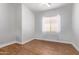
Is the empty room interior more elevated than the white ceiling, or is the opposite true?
the white ceiling

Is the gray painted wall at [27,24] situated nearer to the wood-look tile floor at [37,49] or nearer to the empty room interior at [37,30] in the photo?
the empty room interior at [37,30]

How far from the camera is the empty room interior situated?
1.36 m

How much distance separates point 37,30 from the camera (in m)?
1.41

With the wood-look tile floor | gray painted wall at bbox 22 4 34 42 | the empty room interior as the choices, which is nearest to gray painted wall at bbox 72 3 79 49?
the empty room interior

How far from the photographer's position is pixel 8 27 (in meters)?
1.38

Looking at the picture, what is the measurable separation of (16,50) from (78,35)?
2.95 ft

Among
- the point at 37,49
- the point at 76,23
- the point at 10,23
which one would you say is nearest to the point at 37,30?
the point at 37,49

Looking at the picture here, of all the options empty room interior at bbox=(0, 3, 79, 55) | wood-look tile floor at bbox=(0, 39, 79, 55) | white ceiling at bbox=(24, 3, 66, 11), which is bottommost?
wood-look tile floor at bbox=(0, 39, 79, 55)

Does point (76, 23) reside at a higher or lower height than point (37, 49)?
higher

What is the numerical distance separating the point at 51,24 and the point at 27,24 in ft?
1.13

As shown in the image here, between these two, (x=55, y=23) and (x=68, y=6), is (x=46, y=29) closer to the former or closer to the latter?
(x=55, y=23)

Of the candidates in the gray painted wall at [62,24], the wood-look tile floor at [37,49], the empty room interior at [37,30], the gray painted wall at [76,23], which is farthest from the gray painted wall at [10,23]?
the gray painted wall at [76,23]

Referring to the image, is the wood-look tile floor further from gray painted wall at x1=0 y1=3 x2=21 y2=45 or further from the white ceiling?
the white ceiling

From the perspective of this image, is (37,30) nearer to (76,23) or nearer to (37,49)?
(37,49)
